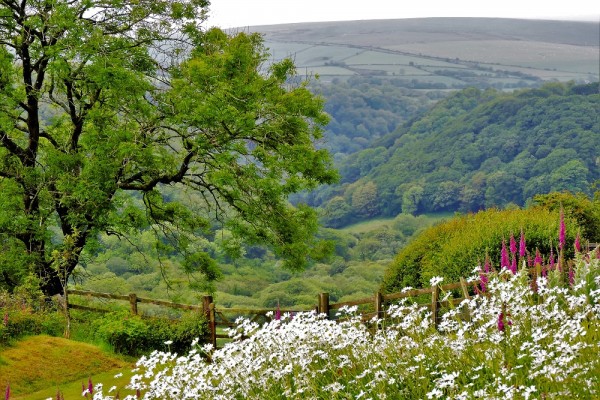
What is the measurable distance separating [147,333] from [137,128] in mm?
6367

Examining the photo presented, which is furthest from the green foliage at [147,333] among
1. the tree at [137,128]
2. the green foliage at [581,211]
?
the green foliage at [581,211]

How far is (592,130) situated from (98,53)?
350 ft

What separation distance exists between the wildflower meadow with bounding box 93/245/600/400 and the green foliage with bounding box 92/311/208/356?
9226 millimetres

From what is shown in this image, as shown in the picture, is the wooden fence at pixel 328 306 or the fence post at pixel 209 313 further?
the fence post at pixel 209 313

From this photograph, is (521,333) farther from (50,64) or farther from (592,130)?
(592,130)

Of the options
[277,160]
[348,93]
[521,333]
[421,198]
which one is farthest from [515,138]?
[521,333]

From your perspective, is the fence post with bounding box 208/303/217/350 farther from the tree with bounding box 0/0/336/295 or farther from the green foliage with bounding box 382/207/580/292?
the green foliage with bounding box 382/207/580/292

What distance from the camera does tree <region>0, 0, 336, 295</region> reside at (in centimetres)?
1977

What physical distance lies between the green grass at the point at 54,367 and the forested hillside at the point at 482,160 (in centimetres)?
9305

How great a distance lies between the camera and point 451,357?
6.48m

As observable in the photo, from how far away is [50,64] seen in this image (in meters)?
18.7

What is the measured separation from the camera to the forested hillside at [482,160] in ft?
355

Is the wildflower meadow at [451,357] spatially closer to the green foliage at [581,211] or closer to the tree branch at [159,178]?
the tree branch at [159,178]

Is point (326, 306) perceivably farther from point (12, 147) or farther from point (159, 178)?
point (12, 147)
